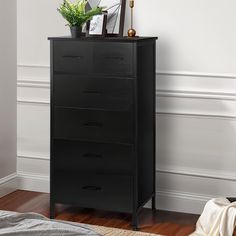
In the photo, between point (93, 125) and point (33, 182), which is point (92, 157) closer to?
point (93, 125)

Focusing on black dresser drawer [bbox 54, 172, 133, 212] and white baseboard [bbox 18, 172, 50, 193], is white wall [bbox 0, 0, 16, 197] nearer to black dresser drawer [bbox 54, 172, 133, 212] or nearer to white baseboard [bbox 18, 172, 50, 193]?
white baseboard [bbox 18, 172, 50, 193]

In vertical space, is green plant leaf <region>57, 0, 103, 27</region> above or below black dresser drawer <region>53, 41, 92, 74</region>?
above

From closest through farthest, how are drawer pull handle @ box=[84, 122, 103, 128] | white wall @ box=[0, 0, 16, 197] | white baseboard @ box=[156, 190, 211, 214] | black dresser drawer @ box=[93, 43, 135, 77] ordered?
black dresser drawer @ box=[93, 43, 135, 77] → drawer pull handle @ box=[84, 122, 103, 128] → white baseboard @ box=[156, 190, 211, 214] → white wall @ box=[0, 0, 16, 197]

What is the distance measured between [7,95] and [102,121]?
0.99 m

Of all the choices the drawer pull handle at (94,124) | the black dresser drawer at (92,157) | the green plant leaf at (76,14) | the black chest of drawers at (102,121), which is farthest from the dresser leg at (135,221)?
the green plant leaf at (76,14)

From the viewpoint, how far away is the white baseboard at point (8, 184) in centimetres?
441

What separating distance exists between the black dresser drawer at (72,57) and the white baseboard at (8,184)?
1.06 m

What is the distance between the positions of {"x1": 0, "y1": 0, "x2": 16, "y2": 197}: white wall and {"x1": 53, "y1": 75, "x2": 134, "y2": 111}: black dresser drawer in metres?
0.67

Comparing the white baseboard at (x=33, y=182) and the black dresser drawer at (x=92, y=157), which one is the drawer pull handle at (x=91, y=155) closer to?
the black dresser drawer at (x=92, y=157)

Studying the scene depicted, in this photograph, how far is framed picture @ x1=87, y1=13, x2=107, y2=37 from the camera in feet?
12.7

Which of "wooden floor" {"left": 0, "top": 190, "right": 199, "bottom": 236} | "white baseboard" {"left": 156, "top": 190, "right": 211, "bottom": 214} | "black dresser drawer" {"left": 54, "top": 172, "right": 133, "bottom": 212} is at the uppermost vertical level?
"black dresser drawer" {"left": 54, "top": 172, "right": 133, "bottom": 212}

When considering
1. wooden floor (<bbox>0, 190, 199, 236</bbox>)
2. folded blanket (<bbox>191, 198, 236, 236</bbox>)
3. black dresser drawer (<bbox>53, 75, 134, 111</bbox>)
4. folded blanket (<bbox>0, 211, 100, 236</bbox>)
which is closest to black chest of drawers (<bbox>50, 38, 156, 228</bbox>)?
black dresser drawer (<bbox>53, 75, 134, 111</bbox>)

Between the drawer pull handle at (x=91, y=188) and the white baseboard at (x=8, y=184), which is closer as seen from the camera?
the drawer pull handle at (x=91, y=188)

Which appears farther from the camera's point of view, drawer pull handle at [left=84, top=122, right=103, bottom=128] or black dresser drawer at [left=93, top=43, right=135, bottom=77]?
drawer pull handle at [left=84, top=122, right=103, bottom=128]
